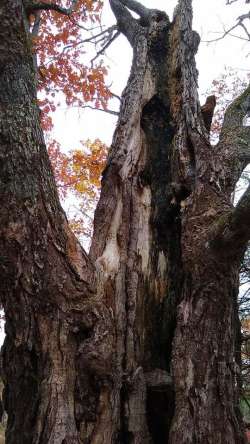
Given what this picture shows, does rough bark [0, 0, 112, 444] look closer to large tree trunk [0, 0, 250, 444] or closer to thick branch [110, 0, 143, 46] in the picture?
large tree trunk [0, 0, 250, 444]

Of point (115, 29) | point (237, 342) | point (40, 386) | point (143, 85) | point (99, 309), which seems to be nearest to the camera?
point (40, 386)

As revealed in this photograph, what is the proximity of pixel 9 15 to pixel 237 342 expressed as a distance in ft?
9.79

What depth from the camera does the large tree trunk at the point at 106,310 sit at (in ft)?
8.42

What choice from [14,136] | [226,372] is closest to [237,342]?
[226,372]

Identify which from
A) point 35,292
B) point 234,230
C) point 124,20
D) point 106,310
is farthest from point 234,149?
point 124,20

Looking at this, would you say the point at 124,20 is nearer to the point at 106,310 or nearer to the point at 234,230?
the point at 234,230

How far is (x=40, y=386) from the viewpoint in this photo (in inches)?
99.2

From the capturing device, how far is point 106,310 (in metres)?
2.81

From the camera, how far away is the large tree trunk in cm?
257

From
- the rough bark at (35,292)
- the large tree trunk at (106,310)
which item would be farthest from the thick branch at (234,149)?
the rough bark at (35,292)

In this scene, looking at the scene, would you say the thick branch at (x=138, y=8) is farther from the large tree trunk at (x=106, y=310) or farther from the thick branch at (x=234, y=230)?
the thick branch at (x=234, y=230)

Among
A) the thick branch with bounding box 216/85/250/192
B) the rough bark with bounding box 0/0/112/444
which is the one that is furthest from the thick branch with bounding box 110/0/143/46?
the rough bark with bounding box 0/0/112/444

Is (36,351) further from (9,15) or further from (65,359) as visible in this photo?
(9,15)

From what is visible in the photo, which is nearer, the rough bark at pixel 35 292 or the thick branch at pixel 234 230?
the thick branch at pixel 234 230
